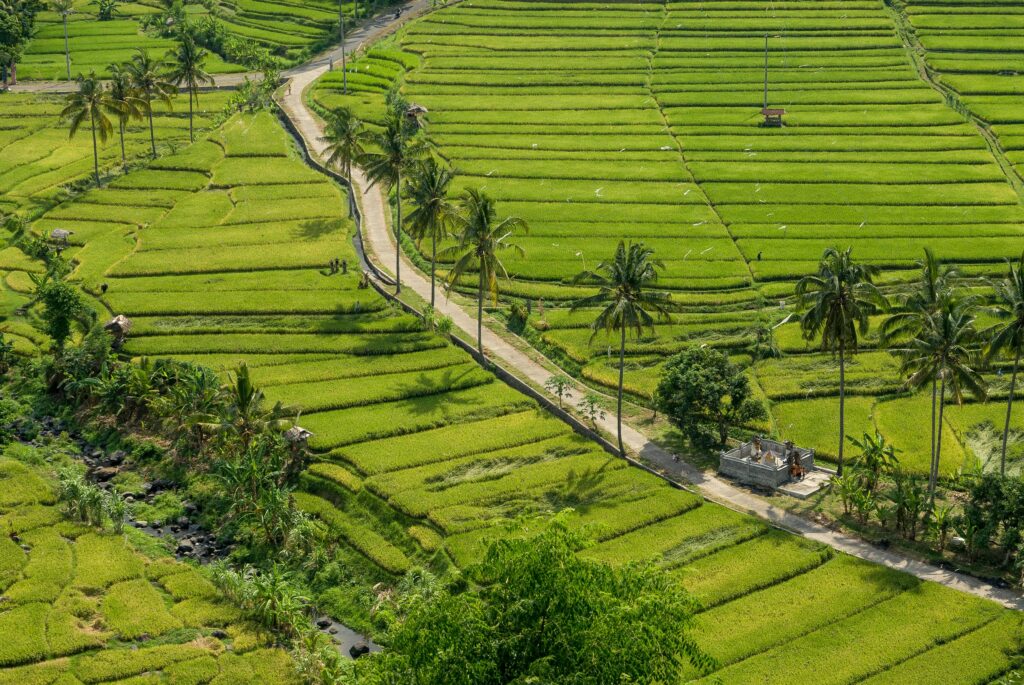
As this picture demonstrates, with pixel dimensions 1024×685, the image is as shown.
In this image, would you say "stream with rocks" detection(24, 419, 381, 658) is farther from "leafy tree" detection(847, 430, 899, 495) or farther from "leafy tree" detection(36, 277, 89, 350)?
"leafy tree" detection(847, 430, 899, 495)

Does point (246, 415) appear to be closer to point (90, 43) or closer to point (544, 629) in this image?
point (544, 629)

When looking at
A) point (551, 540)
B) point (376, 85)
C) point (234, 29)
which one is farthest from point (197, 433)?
point (234, 29)

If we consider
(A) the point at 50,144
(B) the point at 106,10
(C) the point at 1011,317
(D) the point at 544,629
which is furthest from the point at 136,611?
(B) the point at 106,10

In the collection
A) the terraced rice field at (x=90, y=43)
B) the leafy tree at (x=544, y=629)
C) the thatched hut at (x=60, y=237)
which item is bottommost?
the leafy tree at (x=544, y=629)

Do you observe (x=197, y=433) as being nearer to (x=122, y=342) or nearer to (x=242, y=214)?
(x=122, y=342)

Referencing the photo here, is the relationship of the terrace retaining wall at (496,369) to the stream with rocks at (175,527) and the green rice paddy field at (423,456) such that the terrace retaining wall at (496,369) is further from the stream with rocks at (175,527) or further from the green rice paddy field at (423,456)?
the stream with rocks at (175,527)

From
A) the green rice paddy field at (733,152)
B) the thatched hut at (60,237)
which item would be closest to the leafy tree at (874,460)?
the green rice paddy field at (733,152)
